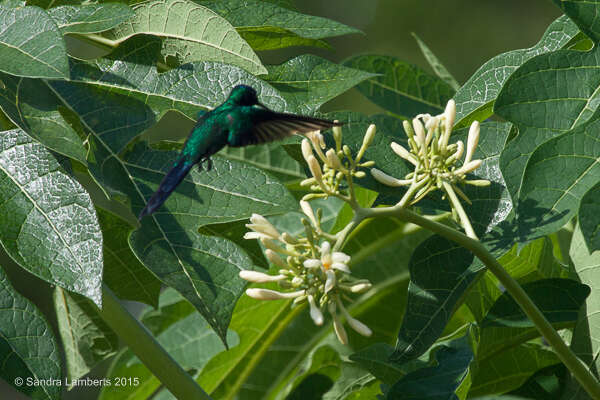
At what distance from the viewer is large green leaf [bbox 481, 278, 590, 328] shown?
120cm

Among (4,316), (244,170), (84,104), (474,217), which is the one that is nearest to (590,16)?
(474,217)

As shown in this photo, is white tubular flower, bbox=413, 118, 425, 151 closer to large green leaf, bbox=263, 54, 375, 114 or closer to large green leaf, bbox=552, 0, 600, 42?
large green leaf, bbox=263, 54, 375, 114

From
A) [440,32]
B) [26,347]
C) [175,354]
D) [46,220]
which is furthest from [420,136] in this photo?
[440,32]

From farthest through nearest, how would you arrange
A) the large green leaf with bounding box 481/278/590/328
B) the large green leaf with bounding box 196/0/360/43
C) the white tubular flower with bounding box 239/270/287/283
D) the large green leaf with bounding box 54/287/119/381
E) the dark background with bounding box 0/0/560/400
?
the dark background with bounding box 0/0/560/400, the large green leaf with bounding box 54/287/119/381, the large green leaf with bounding box 196/0/360/43, the large green leaf with bounding box 481/278/590/328, the white tubular flower with bounding box 239/270/287/283

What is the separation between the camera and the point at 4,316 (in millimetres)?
1077

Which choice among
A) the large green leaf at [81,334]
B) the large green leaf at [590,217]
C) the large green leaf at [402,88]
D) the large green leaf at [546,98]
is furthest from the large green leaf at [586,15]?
the large green leaf at [81,334]

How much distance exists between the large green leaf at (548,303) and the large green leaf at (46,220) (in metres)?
0.64

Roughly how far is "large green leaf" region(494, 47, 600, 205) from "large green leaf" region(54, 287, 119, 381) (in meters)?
0.88

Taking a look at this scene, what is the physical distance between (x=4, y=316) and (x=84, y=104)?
35 cm

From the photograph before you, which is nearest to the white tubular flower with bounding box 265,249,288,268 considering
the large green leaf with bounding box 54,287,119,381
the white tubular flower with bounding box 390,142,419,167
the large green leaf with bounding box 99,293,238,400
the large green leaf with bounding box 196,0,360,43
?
the white tubular flower with bounding box 390,142,419,167

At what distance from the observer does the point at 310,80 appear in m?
1.25

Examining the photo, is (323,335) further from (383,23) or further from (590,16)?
(383,23)

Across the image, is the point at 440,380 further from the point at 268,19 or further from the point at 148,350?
the point at 268,19

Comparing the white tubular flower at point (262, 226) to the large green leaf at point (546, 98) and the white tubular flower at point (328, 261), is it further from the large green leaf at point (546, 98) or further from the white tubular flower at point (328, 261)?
the large green leaf at point (546, 98)
